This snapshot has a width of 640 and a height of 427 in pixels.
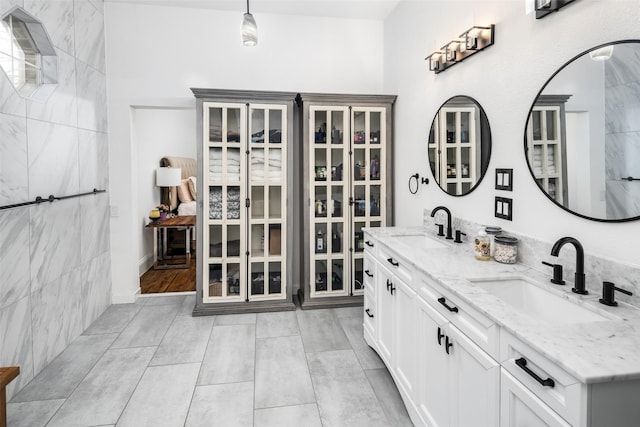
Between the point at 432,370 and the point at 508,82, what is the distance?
1.64 metres

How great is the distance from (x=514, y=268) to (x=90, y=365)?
2.97 metres

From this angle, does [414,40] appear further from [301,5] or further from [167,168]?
[167,168]

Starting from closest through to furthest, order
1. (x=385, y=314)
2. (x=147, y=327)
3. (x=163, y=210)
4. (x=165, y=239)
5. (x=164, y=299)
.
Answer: (x=385, y=314) → (x=147, y=327) → (x=164, y=299) → (x=165, y=239) → (x=163, y=210)

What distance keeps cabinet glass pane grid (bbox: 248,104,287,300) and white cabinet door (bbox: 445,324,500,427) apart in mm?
2396

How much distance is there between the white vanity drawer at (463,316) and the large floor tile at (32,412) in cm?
228

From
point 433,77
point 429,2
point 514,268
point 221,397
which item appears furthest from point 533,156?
point 221,397

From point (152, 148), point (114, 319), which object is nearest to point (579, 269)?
point (114, 319)

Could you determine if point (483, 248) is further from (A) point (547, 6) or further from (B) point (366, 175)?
(B) point (366, 175)

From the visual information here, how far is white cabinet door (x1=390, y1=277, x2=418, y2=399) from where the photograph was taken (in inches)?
76.1

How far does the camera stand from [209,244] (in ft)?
11.6

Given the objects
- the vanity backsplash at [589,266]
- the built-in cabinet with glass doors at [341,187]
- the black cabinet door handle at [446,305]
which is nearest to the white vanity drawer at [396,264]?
the black cabinet door handle at [446,305]

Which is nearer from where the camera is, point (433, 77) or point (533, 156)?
point (533, 156)

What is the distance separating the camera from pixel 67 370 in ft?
8.35

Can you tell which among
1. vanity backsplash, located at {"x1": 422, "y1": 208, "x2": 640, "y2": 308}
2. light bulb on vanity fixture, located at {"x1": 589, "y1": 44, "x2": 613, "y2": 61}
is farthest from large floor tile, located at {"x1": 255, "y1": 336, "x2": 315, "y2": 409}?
light bulb on vanity fixture, located at {"x1": 589, "y1": 44, "x2": 613, "y2": 61}
